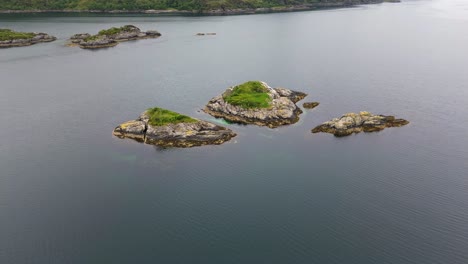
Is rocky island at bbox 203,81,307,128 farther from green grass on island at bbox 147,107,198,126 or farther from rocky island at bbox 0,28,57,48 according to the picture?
rocky island at bbox 0,28,57,48

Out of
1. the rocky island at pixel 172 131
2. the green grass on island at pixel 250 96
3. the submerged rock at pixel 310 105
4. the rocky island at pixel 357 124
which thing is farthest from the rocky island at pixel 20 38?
the rocky island at pixel 357 124

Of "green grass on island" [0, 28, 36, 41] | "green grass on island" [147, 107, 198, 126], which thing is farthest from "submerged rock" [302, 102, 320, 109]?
"green grass on island" [0, 28, 36, 41]

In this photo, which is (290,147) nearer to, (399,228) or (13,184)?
(399,228)

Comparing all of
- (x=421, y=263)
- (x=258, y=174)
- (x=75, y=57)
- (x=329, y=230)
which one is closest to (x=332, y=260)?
(x=329, y=230)

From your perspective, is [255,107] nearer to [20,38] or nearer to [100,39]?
[100,39]

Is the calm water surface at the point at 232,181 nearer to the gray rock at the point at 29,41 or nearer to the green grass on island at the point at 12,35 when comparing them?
the gray rock at the point at 29,41

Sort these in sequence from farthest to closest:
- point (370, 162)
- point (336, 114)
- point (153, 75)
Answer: point (153, 75) → point (336, 114) → point (370, 162)

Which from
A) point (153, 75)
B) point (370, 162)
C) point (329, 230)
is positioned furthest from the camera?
point (153, 75)
